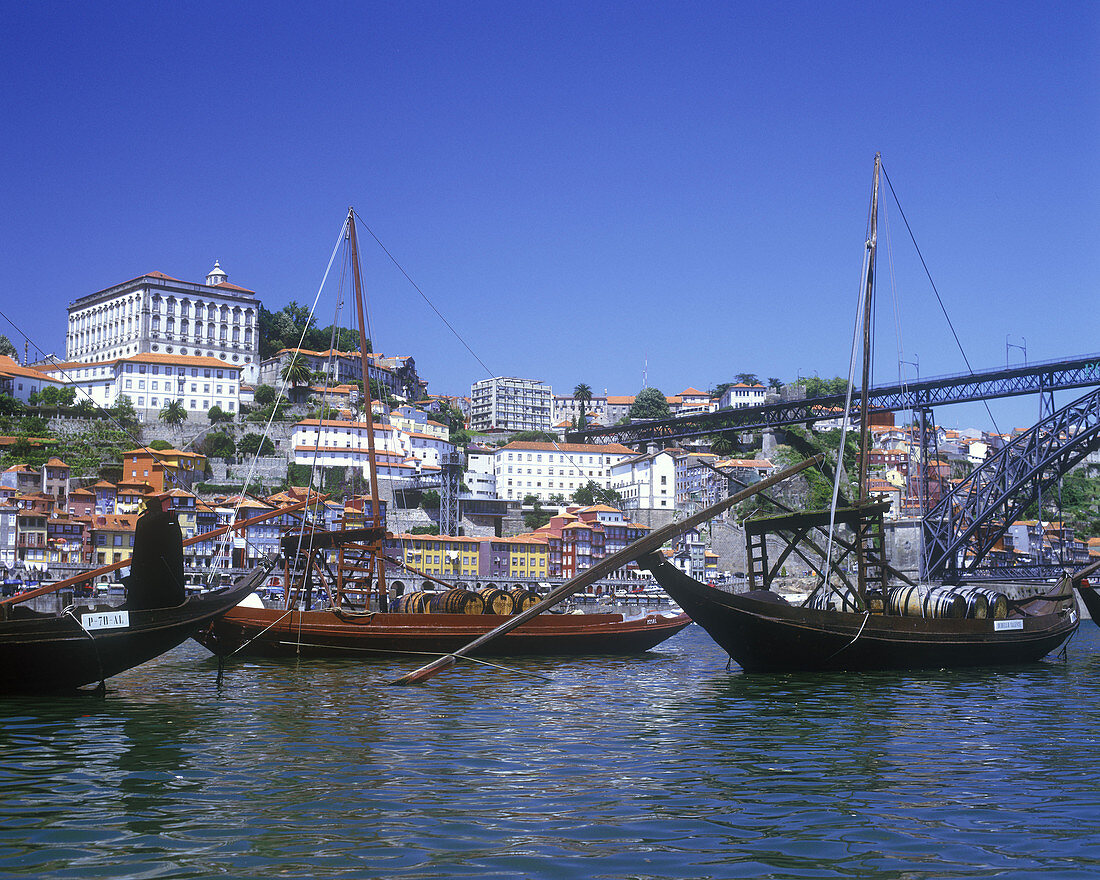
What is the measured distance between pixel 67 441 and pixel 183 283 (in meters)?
35.1

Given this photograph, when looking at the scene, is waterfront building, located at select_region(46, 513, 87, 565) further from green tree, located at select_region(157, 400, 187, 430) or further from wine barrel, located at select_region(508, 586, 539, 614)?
wine barrel, located at select_region(508, 586, 539, 614)

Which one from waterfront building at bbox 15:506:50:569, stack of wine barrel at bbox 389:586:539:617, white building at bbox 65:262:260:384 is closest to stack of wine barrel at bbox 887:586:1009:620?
stack of wine barrel at bbox 389:586:539:617

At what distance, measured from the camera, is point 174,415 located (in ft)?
362

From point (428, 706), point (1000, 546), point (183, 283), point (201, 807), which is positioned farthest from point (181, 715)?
point (183, 283)

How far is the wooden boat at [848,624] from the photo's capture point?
77.2 ft

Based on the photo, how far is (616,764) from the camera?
12609 mm

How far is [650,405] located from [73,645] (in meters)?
134

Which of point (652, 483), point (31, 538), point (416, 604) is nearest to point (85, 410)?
point (31, 538)

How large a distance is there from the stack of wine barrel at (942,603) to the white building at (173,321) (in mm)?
109673

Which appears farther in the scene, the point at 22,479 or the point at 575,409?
the point at 575,409

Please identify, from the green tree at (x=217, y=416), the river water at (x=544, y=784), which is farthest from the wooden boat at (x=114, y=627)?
the green tree at (x=217, y=416)

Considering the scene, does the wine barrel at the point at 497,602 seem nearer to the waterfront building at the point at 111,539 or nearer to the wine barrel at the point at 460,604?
the wine barrel at the point at 460,604

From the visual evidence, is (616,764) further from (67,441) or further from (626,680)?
(67,441)

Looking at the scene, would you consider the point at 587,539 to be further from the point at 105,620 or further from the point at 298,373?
the point at 105,620
